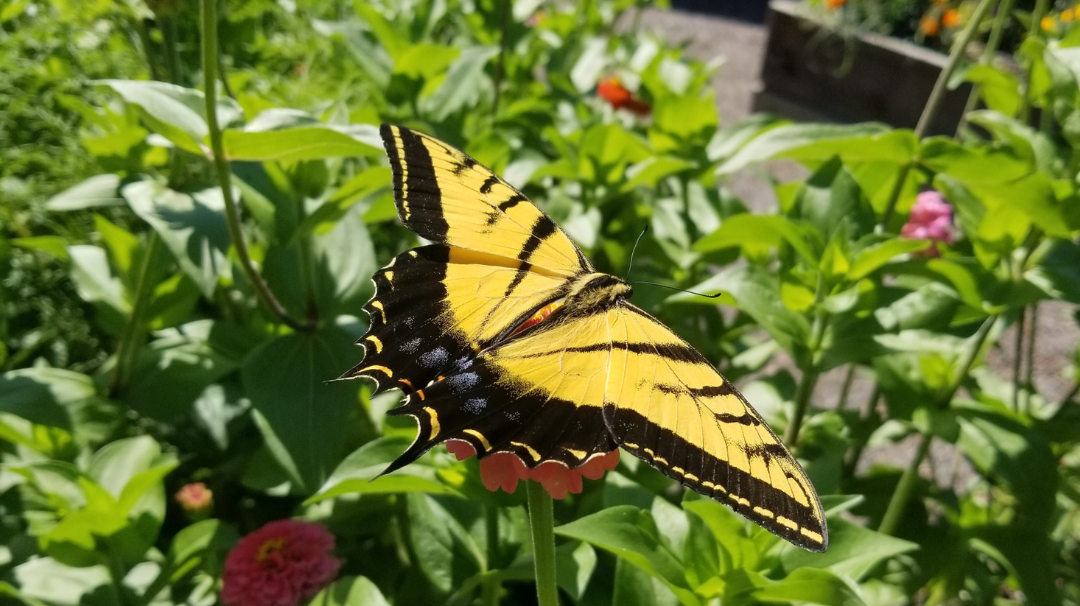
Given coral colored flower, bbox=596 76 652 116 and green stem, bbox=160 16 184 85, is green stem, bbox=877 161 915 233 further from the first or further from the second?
green stem, bbox=160 16 184 85

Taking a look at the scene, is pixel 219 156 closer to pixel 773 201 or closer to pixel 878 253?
pixel 878 253

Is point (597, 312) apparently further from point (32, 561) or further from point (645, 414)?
point (32, 561)

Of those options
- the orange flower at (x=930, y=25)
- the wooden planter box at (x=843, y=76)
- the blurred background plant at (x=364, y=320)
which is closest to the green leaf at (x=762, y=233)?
the blurred background plant at (x=364, y=320)

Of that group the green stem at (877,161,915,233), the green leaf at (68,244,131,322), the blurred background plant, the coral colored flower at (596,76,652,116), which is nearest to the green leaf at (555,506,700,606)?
the blurred background plant

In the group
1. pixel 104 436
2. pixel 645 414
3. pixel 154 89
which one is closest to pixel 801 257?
pixel 645 414

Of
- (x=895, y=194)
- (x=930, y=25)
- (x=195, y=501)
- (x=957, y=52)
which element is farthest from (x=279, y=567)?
(x=930, y=25)

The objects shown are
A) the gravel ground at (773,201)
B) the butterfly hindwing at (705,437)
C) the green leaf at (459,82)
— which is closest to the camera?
the butterfly hindwing at (705,437)

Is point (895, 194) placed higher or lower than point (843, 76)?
higher

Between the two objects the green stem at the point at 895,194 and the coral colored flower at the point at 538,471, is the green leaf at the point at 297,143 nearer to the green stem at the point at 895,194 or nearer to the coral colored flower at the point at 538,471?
the coral colored flower at the point at 538,471
